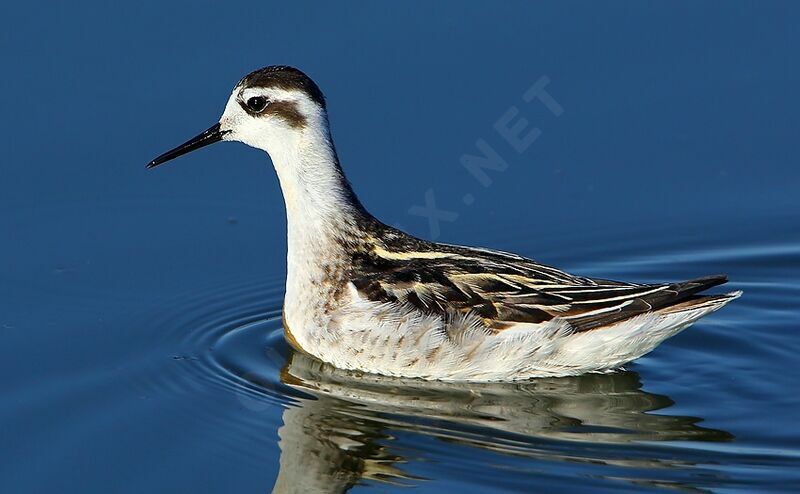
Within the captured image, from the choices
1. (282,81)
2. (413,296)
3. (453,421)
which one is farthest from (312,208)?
(453,421)

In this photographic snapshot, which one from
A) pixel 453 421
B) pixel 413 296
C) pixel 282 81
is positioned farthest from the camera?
pixel 282 81

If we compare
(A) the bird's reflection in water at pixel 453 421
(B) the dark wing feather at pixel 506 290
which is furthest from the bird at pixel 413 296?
(A) the bird's reflection in water at pixel 453 421

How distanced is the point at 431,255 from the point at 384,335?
642 millimetres

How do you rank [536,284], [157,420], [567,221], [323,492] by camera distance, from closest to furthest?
[323,492], [157,420], [536,284], [567,221]

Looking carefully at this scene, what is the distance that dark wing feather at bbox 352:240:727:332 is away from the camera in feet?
30.5

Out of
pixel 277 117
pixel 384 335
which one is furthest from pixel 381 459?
pixel 277 117

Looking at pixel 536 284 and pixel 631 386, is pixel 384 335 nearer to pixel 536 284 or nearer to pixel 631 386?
pixel 536 284

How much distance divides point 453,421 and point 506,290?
1.02 m

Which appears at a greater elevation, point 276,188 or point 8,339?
point 276,188

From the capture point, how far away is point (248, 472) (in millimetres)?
8383

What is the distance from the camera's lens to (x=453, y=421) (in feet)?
29.2

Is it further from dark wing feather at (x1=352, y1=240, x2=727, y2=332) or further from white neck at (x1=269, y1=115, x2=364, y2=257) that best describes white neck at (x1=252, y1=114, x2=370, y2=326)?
dark wing feather at (x1=352, y1=240, x2=727, y2=332)

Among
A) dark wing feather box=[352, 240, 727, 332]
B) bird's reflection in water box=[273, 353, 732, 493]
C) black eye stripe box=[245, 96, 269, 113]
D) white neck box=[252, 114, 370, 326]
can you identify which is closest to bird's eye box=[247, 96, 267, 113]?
black eye stripe box=[245, 96, 269, 113]

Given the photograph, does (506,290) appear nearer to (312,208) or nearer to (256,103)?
(312,208)
